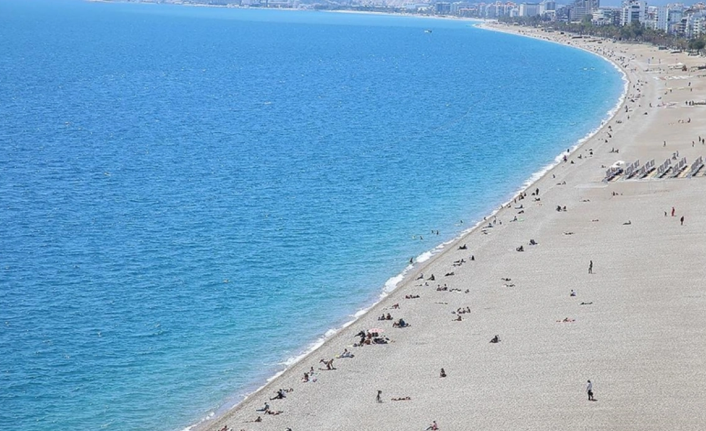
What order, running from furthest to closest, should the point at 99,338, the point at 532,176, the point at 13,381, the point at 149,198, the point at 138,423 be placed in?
1. the point at 532,176
2. the point at 149,198
3. the point at 99,338
4. the point at 13,381
5. the point at 138,423

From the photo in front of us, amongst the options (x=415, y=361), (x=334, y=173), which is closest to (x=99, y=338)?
(x=415, y=361)

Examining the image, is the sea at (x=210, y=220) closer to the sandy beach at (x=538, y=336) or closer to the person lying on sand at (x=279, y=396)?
the person lying on sand at (x=279, y=396)

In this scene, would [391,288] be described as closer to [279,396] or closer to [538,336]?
[538,336]

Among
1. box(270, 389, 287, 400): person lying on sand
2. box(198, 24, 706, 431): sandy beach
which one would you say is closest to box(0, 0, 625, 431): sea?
box(270, 389, 287, 400): person lying on sand

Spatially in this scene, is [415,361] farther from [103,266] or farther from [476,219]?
[476,219]

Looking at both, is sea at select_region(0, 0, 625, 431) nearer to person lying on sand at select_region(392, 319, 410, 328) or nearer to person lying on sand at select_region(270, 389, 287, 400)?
person lying on sand at select_region(270, 389, 287, 400)

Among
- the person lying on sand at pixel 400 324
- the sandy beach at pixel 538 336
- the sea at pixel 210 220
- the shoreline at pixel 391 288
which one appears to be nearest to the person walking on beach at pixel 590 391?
the sandy beach at pixel 538 336
